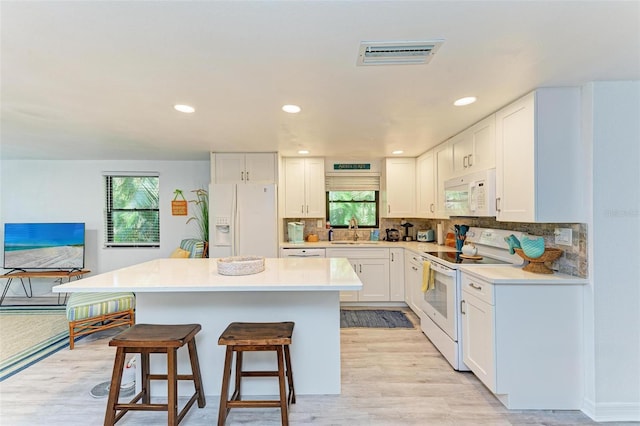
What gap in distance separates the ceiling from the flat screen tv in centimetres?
214

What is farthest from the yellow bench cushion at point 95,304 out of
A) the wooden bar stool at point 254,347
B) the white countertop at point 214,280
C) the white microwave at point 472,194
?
the white microwave at point 472,194

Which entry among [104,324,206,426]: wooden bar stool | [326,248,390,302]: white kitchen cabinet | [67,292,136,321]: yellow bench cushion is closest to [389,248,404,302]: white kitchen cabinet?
[326,248,390,302]: white kitchen cabinet

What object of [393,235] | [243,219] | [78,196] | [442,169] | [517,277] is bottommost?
[517,277]

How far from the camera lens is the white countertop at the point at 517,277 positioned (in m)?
1.98

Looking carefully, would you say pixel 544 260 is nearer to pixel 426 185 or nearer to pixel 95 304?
pixel 426 185

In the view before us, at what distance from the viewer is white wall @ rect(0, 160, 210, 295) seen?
473 centimetres

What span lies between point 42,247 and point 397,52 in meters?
5.57

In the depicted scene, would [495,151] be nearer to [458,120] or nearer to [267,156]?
[458,120]

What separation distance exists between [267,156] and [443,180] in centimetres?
226

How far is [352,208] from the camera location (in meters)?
4.87

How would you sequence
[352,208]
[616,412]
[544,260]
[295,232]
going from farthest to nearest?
[352,208]
[295,232]
[544,260]
[616,412]

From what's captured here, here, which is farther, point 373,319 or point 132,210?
point 132,210

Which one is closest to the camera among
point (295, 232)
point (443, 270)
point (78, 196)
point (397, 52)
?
point (397, 52)

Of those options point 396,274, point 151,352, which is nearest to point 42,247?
point 151,352
